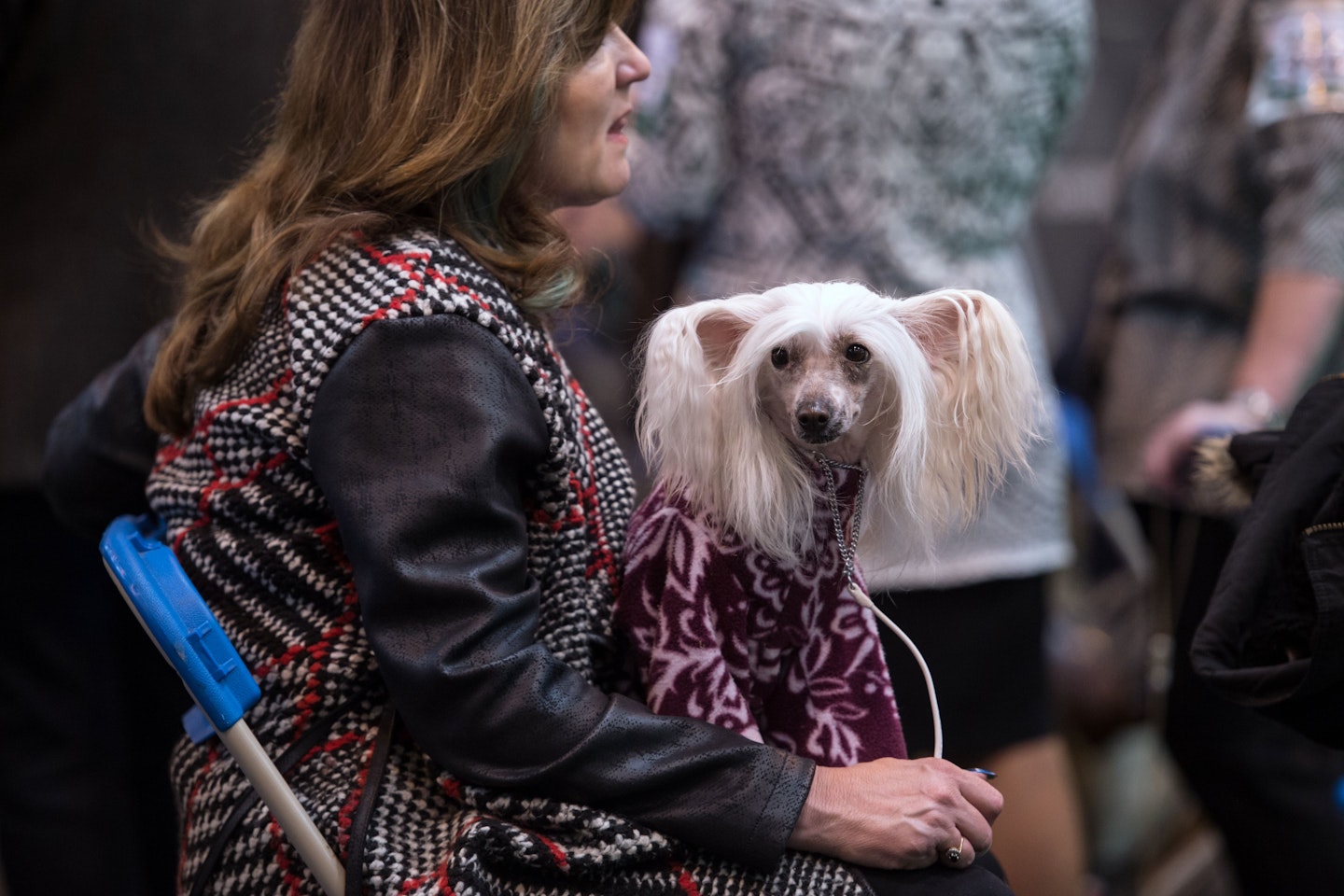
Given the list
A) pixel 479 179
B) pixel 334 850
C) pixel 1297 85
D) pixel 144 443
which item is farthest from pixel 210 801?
pixel 1297 85

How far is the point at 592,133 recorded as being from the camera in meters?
0.98

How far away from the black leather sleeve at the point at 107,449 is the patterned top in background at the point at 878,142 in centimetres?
59

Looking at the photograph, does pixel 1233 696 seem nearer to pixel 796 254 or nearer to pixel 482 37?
pixel 796 254

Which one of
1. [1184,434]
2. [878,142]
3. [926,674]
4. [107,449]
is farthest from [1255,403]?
[107,449]

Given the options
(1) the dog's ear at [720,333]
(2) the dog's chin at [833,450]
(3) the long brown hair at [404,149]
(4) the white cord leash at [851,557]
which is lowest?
(4) the white cord leash at [851,557]

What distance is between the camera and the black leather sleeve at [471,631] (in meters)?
0.80

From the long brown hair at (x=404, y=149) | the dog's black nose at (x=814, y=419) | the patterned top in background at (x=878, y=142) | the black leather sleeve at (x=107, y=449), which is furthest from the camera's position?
the patterned top in background at (x=878, y=142)

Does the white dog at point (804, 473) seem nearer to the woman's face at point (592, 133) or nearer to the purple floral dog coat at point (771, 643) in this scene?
the purple floral dog coat at point (771, 643)

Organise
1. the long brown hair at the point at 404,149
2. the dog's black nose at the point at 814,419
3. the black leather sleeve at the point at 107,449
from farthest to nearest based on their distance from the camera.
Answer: the black leather sleeve at the point at 107,449 → the long brown hair at the point at 404,149 → the dog's black nose at the point at 814,419

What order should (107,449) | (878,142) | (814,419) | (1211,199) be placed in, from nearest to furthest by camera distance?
1. (814,419)
2. (107,449)
3. (878,142)
4. (1211,199)

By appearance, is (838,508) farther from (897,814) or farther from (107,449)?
(107,449)

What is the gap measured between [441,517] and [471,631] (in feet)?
0.25

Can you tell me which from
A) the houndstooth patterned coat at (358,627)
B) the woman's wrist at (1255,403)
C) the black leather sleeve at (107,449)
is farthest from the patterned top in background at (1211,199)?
the black leather sleeve at (107,449)

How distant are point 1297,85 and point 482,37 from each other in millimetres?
962
